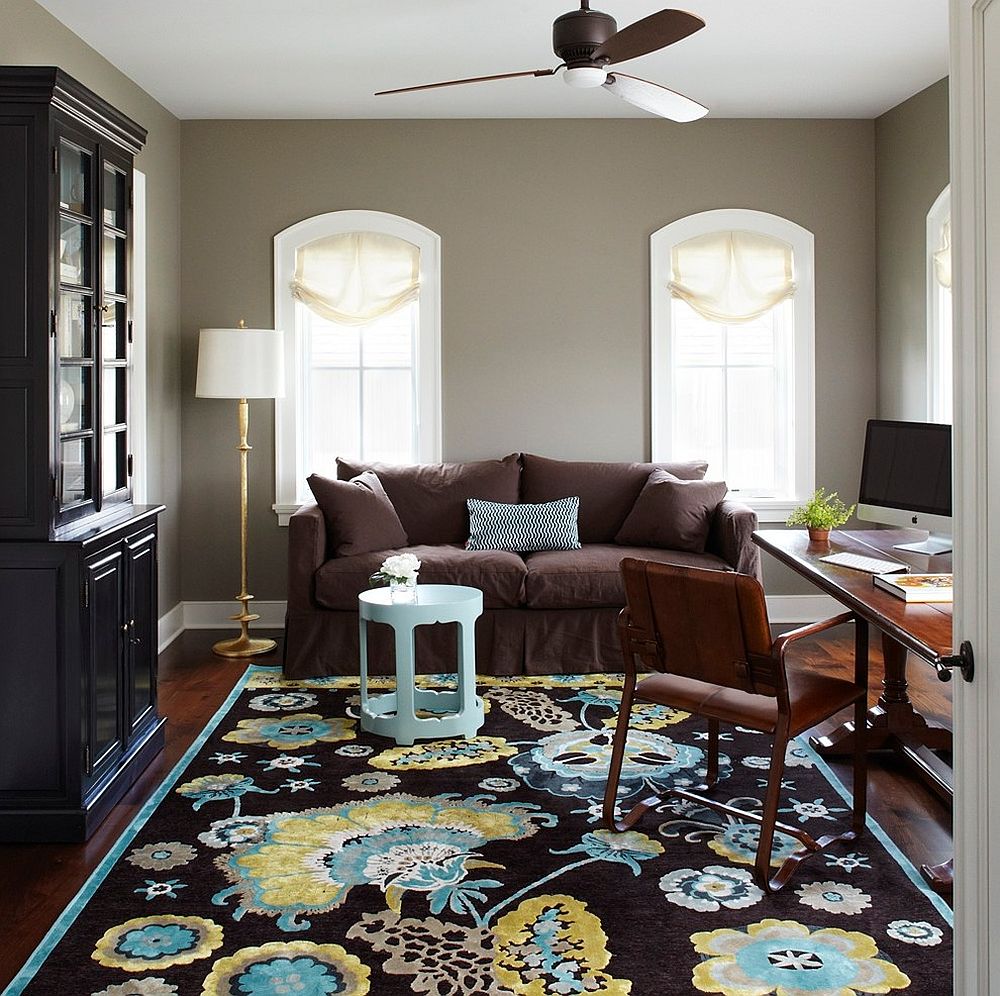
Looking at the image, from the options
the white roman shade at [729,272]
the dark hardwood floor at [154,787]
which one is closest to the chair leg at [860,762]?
the dark hardwood floor at [154,787]

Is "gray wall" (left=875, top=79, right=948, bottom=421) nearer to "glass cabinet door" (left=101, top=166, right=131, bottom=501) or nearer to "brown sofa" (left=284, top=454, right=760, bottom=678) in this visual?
"brown sofa" (left=284, top=454, right=760, bottom=678)

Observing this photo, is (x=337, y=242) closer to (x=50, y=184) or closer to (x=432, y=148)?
(x=432, y=148)

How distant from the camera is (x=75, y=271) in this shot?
3.51 m

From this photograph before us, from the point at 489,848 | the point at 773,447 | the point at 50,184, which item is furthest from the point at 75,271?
the point at 773,447

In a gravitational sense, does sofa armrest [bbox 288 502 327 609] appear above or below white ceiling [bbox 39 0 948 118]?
below

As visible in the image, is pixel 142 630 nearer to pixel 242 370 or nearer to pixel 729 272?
pixel 242 370

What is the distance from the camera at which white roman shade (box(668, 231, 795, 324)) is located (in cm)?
639

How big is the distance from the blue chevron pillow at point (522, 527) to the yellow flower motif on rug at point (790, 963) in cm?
309

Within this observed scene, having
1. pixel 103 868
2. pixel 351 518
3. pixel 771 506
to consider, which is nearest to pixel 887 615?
pixel 103 868

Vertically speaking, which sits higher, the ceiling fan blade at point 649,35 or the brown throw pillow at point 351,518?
the ceiling fan blade at point 649,35

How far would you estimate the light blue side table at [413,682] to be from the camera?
4258 millimetres

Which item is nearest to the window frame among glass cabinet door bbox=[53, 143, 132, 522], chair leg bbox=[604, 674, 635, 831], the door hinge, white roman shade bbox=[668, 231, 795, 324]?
white roman shade bbox=[668, 231, 795, 324]

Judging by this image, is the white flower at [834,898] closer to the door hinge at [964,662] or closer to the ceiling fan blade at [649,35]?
the door hinge at [964,662]

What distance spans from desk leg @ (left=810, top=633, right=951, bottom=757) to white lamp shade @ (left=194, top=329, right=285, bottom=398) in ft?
11.0
